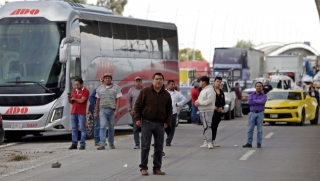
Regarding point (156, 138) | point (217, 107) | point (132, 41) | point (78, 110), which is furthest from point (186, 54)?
point (156, 138)

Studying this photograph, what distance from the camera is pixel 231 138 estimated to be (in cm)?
2481

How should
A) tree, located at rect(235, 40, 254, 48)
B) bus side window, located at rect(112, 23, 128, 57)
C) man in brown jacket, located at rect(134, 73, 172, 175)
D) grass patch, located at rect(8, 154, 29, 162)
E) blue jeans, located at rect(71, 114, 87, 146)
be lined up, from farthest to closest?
tree, located at rect(235, 40, 254, 48) < bus side window, located at rect(112, 23, 128, 57) < blue jeans, located at rect(71, 114, 87, 146) < grass patch, located at rect(8, 154, 29, 162) < man in brown jacket, located at rect(134, 73, 172, 175)

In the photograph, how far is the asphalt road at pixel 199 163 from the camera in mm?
14583

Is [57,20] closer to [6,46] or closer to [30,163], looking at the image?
[6,46]

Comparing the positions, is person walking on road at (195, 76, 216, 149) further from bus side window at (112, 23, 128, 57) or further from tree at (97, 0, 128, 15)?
tree at (97, 0, 128, 15)

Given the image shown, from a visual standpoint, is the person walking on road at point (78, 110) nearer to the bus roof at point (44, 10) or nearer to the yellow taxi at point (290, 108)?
the bus roof at point (44, 10)

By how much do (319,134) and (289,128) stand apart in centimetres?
349

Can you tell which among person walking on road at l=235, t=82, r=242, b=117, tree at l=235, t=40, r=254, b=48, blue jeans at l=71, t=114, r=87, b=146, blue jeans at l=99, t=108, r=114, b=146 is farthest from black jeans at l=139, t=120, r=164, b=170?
tree at l=235, t=40, r=254, b=48

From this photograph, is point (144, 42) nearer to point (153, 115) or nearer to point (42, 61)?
point (42, 61)

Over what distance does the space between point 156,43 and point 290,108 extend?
19.4 feet

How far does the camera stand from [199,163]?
16.9m

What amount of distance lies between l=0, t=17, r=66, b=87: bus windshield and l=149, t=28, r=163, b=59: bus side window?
6.42 meters

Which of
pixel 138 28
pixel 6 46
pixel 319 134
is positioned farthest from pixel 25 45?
pixel 319 134

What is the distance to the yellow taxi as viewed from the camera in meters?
31.8
